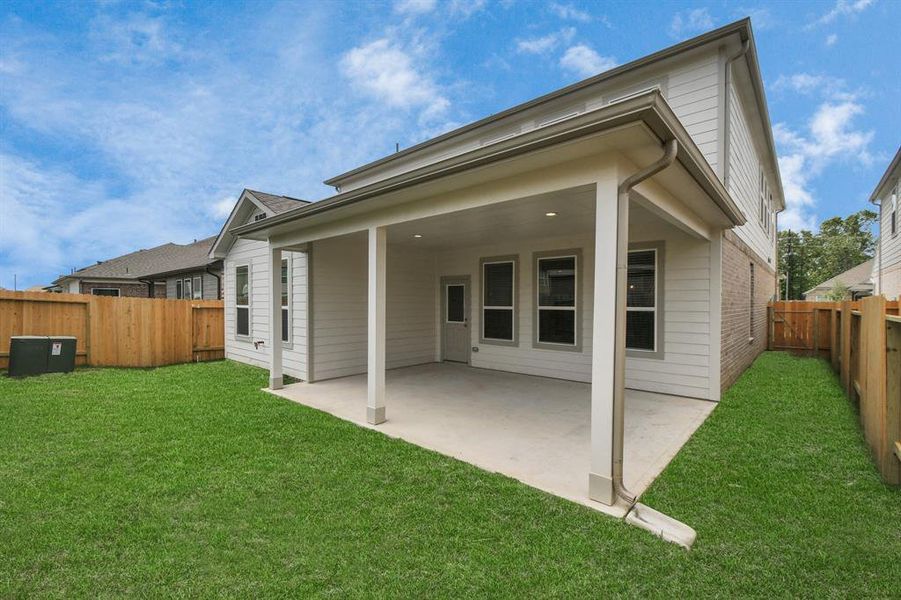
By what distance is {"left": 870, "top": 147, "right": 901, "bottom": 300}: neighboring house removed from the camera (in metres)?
11.9

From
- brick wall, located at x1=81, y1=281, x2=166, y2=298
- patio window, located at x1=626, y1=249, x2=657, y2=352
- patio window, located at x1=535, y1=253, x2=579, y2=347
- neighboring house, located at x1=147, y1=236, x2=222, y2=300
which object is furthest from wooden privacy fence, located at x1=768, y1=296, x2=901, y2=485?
brick wall, located at x1=81, y1=281, x2=166, y2=298

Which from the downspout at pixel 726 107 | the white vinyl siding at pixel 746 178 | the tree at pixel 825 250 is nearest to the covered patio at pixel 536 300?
the downspout at pixel 726 107

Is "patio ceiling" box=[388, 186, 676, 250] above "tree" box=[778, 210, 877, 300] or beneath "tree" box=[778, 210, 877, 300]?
beneath

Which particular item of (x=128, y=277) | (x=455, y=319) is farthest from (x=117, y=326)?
(x=128, y=277)

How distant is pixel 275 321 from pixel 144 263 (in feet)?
59.9

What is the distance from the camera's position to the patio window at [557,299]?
24.8ft

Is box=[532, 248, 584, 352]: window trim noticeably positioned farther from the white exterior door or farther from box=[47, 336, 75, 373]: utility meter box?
box=[47, 336, 75, 373]: utility meter box

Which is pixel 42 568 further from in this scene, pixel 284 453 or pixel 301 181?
pixel 301 181

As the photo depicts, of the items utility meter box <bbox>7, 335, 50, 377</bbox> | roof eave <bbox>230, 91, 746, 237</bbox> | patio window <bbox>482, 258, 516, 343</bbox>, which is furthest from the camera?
patio window <bbox>482, 258, 516, 343</bbox>

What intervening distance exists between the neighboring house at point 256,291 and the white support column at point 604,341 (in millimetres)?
6173

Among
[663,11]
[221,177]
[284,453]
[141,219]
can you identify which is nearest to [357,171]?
[663,11]

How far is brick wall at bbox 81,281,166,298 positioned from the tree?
4584 centimetres

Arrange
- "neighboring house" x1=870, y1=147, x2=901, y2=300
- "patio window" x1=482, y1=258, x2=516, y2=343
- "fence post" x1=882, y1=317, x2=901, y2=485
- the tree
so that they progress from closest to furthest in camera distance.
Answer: "fence post" x1=882, y1=317, x2=901, y2=485, "patio window" x1=482, y1=258, x2=516, y2=343, "neighboring house" x1=870, y1=147, x2=901, y2=300, the tree

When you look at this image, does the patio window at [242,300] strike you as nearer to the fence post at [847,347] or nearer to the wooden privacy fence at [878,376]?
the wooden privacy fence at [878,376]
